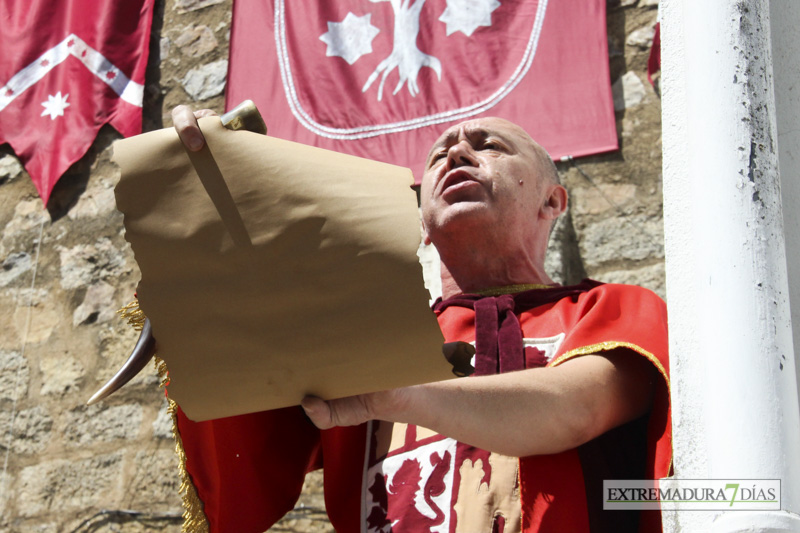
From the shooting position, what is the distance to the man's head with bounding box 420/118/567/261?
6.90 feet

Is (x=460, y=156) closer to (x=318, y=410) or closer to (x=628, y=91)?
(x=318, y=410)

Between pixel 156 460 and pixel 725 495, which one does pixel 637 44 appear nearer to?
pixel 156 460

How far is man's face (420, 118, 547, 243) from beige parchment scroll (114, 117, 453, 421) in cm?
83

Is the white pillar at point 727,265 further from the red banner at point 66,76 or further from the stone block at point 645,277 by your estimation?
the red banner at point 66,76

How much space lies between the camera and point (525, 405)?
1481mm

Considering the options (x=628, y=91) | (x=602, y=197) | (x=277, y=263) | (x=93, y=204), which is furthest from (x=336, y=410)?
(x=93, y=204)

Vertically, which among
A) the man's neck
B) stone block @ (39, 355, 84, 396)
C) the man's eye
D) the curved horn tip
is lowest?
stone block @ (39, 355, 84, 396)

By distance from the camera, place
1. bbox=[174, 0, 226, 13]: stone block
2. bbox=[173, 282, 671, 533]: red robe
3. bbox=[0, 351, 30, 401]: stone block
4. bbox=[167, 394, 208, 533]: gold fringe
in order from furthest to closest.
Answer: bbox=[174, 0, 226, 13]: stone block
bbox=[0, 351, 30, 401]: stone block
bbox=[167, 394, 208, 533]: gold fringe
bbox=[173, 282, 671, 533]: red robe

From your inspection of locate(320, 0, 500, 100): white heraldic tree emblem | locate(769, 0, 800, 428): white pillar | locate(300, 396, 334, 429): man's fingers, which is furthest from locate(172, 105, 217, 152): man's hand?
locate(320, 0, 500, 100): white heraldic tree emblem

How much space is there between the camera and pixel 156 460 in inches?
123

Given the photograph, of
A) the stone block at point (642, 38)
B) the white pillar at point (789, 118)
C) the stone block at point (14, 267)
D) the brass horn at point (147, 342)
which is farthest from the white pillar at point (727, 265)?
the stone block at point (14, 267)

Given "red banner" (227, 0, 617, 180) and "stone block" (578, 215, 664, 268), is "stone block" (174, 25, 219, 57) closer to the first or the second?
"red banner" (227, 0, 617, 180)

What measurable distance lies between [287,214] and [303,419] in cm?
74

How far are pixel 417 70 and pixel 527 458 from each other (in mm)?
2051
